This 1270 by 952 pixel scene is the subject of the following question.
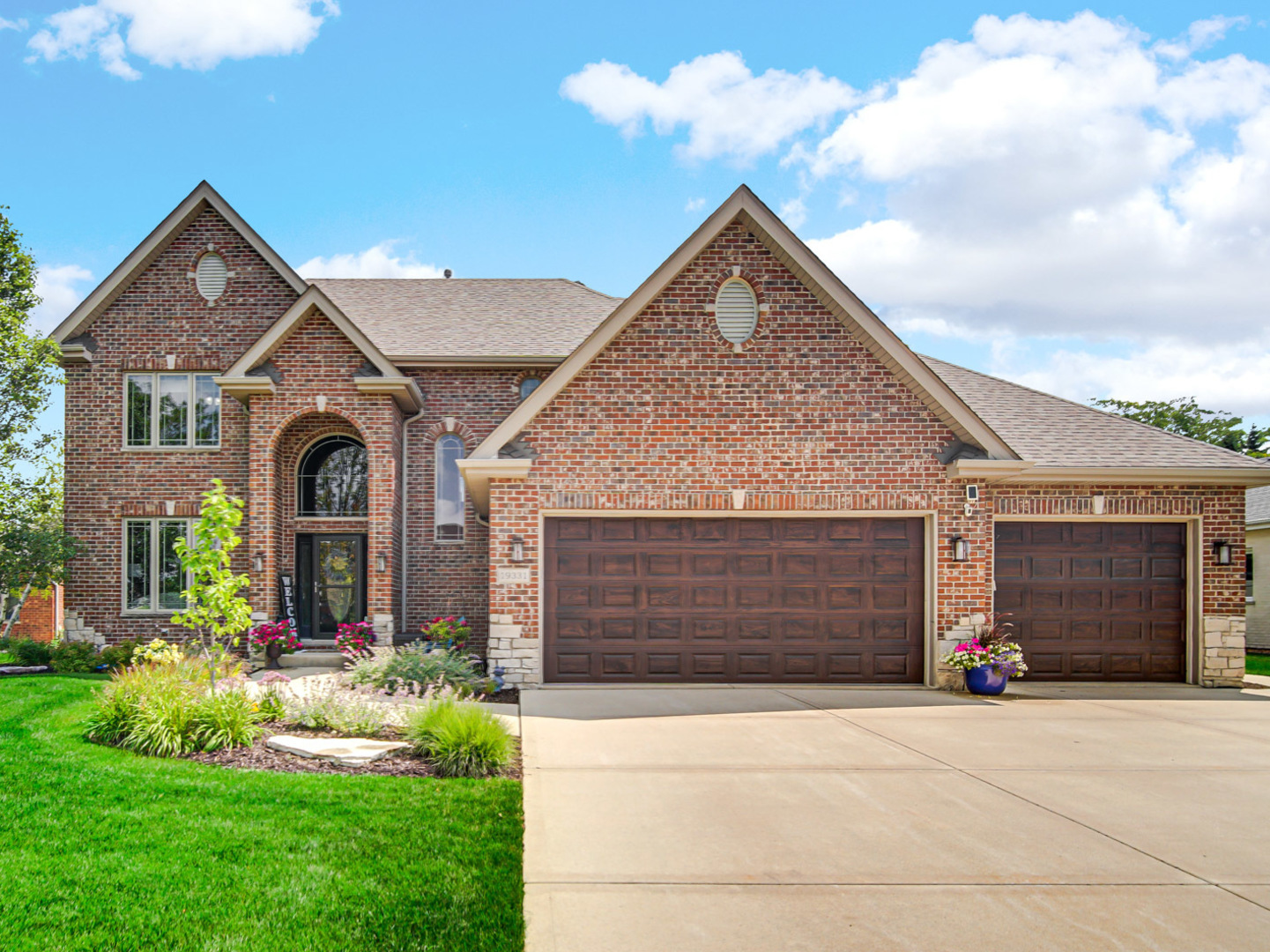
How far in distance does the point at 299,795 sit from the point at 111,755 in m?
2.29

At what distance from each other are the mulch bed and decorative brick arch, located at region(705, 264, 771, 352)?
694cm

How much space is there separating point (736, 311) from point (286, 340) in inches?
316

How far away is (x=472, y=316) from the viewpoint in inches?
771

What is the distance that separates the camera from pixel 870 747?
28.5ft

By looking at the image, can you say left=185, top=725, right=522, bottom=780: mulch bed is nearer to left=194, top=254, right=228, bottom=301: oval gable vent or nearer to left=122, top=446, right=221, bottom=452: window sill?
left=122, top=446, right=221, bottom=452: window sill

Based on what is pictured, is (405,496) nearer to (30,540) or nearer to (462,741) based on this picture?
(30,540)

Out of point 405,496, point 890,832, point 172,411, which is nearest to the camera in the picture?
point 890,832

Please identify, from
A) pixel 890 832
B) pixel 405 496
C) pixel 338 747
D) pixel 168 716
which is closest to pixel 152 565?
pixel 405 496

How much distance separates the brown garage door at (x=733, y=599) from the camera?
12.9 meters

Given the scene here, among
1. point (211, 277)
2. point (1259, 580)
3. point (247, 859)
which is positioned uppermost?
point (211, 277)

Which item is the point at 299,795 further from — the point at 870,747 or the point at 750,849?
the point at 870,747

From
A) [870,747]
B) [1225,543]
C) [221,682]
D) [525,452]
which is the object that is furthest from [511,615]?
[1225,543]

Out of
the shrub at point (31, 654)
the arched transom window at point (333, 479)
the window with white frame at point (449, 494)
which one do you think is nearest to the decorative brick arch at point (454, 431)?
the window with white frame at point (449, 494)

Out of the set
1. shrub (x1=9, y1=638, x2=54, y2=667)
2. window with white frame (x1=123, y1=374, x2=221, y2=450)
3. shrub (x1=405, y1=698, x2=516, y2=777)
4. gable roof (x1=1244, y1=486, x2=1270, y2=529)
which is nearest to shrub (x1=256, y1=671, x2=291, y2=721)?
shrub (x1=405, y1=698, x2=516, y2=777)
